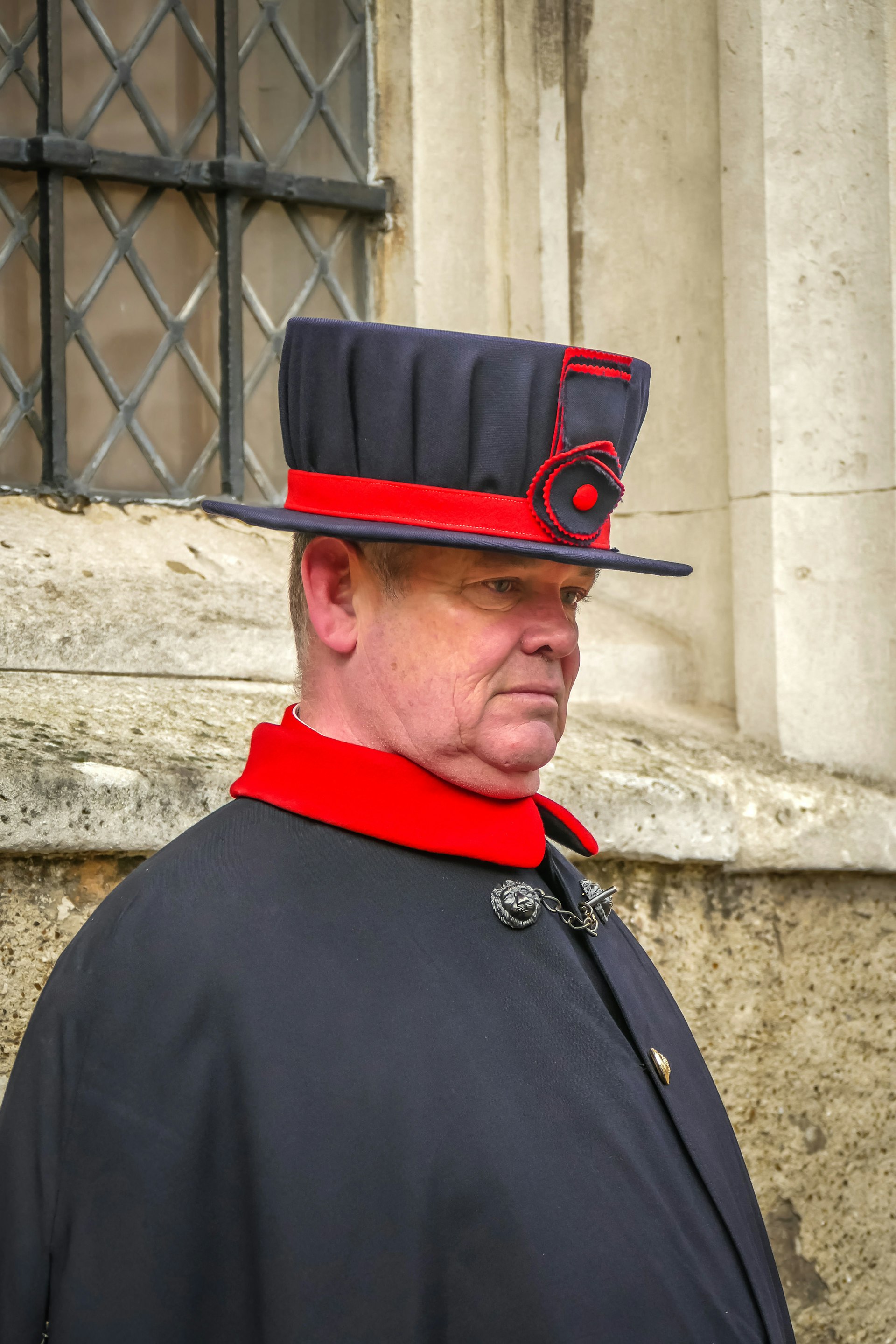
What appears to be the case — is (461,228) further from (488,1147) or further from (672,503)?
(488,1147)

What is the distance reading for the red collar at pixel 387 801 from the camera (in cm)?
133

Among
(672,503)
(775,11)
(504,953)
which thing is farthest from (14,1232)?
(775,11)

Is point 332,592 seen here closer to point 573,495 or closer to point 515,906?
point 573,495

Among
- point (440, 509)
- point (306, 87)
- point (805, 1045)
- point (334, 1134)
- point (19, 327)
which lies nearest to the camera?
point (334, 1134)

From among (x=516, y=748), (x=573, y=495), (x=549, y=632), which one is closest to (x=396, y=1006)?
(x=516, y=748)

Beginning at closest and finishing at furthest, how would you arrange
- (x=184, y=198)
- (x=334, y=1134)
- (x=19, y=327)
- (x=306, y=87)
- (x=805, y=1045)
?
(x=334, y=1134), (x=805, y=1045), (x=19, y=327), (x=184, y=198), (x=306, y=87)

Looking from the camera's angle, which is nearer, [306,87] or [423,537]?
[423,537]

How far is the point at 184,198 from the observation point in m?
2.88

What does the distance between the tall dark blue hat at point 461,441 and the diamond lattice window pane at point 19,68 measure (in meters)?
1.71

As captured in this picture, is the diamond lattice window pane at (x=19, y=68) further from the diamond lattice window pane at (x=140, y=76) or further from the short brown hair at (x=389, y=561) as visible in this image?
the short brown hair at (x=389, y=561)

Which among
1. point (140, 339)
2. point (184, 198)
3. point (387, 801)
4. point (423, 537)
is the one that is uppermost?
point (184, 198)

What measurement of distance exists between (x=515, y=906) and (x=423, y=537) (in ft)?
1.24

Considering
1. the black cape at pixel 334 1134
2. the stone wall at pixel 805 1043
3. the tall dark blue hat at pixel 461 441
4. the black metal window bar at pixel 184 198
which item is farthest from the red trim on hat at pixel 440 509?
the black metal window bar at pixel 184 198

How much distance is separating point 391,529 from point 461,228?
1995 millimetres
